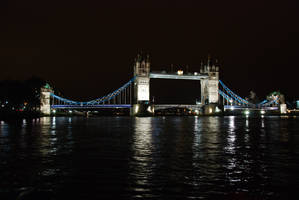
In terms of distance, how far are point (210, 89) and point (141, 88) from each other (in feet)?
84.8

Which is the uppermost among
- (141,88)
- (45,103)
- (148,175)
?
(141,88)

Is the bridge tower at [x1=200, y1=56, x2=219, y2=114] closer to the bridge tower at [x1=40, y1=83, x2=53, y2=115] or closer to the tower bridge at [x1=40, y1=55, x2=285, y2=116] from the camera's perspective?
the tower bridge at [x1=40, y1=55, x2=285, y2=116]

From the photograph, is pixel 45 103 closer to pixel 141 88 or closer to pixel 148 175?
pixel 141 88

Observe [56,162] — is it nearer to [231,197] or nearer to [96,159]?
[96,159]

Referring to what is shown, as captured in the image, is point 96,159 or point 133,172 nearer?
point 133,172

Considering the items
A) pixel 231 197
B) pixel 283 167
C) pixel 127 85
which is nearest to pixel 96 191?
pixel 231 197

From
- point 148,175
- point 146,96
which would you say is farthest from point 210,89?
point 148,175

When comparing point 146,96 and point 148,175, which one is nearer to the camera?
point 148,175

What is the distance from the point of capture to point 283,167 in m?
11.2

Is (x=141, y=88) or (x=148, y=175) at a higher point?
(x=141, y=88)

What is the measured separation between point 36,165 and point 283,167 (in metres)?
7.94

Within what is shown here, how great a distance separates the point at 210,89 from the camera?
116625mm

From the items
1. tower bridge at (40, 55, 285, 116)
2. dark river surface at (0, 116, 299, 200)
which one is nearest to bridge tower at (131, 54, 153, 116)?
tower bridge at (40, 55, 285, 116)

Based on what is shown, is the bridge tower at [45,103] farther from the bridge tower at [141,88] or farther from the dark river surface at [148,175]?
the dark river surface at [148,175]
